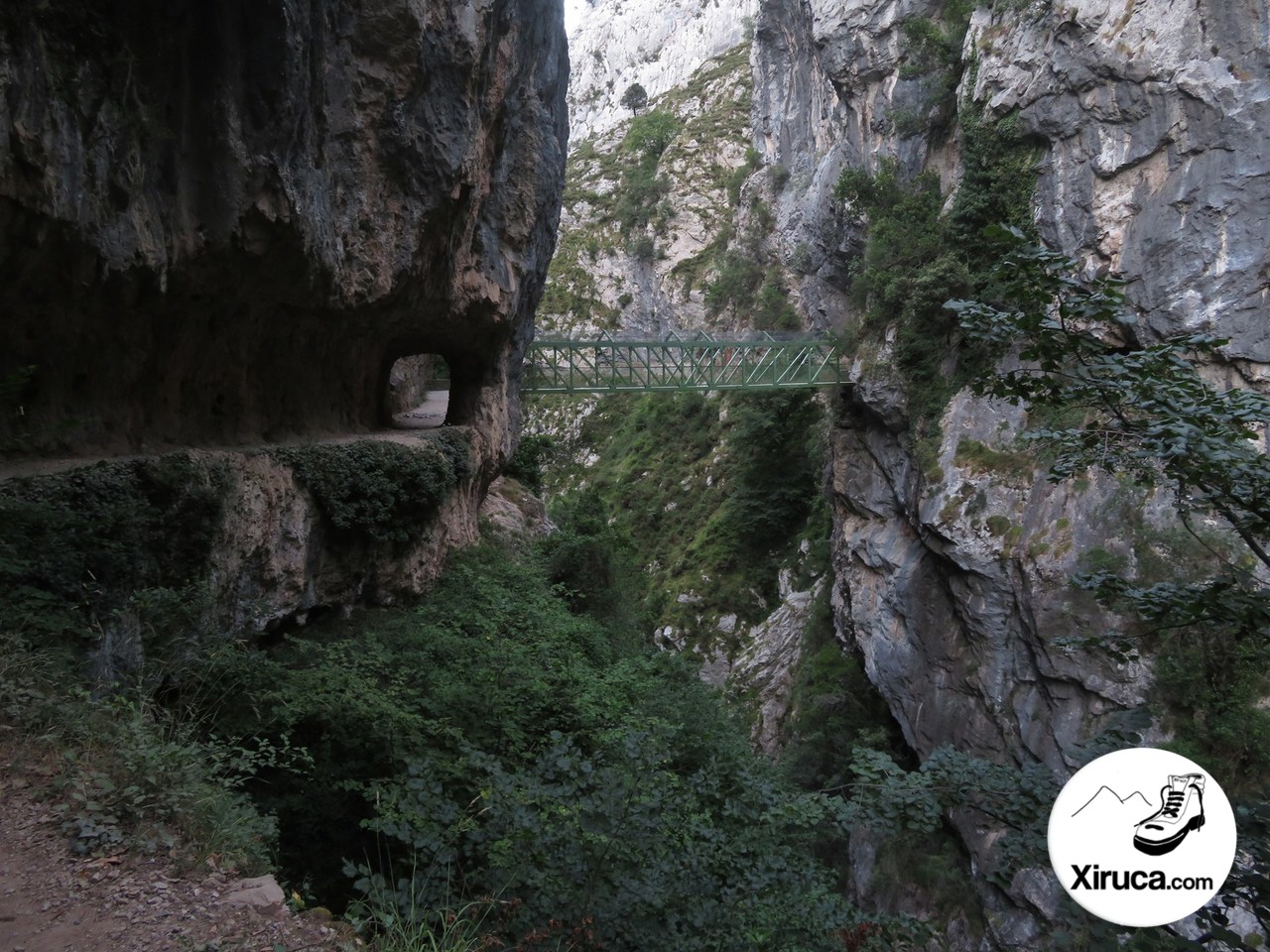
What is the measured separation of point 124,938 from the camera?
3.21m

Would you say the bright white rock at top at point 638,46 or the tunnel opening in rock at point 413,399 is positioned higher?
the bright white rock at top at point 638,46

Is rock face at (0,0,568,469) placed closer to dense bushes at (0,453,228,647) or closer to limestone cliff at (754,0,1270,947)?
dense bushes at (0,453,228,647)

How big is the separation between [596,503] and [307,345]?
26.0 ft

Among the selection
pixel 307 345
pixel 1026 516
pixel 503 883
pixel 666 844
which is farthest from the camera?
pixel 1026 516

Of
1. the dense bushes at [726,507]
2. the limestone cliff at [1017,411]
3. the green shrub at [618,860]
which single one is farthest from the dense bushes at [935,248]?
the green shrub at [618,860]

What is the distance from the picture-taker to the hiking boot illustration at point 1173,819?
3.35 m

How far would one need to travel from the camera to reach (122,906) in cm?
338

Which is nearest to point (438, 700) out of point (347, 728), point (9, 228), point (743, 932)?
point (347, 728)

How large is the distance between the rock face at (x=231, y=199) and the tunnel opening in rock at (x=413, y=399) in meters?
3.38

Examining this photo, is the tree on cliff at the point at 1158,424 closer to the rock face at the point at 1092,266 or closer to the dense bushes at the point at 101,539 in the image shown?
the dense bushes at the point at 101,539

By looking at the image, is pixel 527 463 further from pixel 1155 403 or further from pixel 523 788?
pixel 1155 403

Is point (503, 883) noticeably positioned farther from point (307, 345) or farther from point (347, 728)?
point (307, 345)

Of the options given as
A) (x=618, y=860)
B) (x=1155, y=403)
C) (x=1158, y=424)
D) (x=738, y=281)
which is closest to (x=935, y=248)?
(x=1155, y=403)

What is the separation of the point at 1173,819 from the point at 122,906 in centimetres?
451
